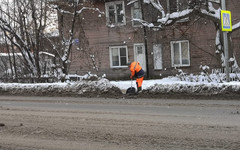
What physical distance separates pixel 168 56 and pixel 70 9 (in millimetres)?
7938

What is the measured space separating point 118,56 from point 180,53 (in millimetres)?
4782

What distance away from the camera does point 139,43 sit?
22562mm

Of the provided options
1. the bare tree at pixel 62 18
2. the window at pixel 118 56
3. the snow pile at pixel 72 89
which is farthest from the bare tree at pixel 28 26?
the window at pixel 118 56

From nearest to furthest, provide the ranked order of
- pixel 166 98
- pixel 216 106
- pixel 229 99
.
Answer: pixel 216 106, pixel 229 99, pixel 166 98

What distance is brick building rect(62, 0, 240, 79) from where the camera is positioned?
2049 centimetres

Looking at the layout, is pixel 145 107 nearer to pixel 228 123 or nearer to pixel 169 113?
pixel 169 113

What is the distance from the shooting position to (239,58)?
64.8 feet

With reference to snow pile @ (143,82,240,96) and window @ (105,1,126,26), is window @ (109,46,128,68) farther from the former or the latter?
snow pile @ (143,82,240,96)

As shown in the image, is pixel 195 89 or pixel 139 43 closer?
pixel 195 89

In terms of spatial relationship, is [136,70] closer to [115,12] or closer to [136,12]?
[136,12]

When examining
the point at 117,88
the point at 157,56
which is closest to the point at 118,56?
the point at 157,56

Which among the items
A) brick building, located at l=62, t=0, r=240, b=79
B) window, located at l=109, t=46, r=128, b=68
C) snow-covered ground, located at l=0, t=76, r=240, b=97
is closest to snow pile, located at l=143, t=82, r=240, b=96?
snow-covered ground, located at l=0, t=76, r=240, b=97

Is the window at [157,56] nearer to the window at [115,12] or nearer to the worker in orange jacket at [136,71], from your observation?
the window at [115,12]

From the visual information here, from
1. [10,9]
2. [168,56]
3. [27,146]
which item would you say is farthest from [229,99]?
[10,9]
